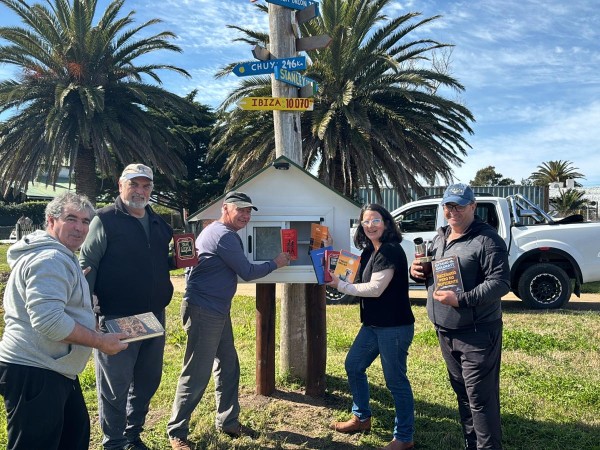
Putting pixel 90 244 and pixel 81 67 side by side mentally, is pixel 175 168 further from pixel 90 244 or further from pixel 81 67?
pixel 90 244

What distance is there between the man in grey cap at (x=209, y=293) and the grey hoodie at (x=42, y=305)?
1038 millimetres

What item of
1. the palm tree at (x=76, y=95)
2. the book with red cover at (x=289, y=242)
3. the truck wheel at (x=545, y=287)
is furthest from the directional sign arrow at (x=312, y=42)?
the palm tree at (x=76, y=95)

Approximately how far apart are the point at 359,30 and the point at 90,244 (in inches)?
406

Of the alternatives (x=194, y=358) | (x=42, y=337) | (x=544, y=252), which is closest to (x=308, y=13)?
(x=194, y=358)

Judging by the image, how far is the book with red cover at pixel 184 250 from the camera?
3377 mm

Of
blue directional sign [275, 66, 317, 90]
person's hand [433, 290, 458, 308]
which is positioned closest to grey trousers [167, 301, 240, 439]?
person's hand [433, 290, 458, 308]

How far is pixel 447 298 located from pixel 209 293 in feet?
5.05

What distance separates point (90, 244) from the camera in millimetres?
3143

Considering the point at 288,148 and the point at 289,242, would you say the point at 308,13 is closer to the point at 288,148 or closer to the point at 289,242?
the point at 288,148

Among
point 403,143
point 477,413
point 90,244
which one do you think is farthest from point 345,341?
point 403,143

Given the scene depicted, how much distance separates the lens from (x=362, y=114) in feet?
37.9

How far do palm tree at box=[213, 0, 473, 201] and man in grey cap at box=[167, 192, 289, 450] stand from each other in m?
7.97

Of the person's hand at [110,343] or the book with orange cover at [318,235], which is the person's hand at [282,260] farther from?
the person's hand at [110,343]

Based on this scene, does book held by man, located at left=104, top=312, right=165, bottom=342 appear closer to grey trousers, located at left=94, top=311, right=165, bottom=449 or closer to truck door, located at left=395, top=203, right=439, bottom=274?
grey trousers, located at left=94, top=311, right=165, bottom=449
